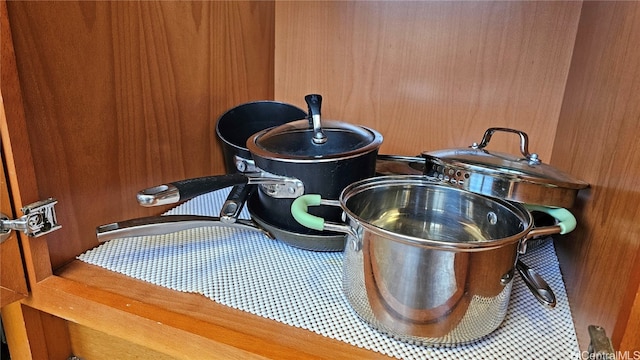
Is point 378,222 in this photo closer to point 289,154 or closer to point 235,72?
point 289,154

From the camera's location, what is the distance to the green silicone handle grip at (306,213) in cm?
46

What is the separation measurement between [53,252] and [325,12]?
0.62m

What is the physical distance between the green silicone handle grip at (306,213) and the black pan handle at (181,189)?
0.10 metres

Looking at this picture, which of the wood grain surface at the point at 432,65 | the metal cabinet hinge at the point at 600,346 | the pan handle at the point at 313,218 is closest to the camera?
the metal cabinet hinge at the point at 600,346

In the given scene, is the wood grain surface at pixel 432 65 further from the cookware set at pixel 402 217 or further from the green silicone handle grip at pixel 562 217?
the green silicone handle grip at pixel 562 217

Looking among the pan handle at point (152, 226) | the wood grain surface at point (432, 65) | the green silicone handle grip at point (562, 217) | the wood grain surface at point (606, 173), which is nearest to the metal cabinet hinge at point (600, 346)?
the wood grain surface at point (606, 173)

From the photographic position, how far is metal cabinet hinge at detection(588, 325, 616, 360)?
0.33 metres

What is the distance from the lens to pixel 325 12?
0.84 meters

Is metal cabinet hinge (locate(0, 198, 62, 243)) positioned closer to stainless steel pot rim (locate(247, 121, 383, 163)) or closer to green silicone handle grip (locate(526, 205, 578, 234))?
stainless steel pot rim (locate(247, 121, 383, 163))

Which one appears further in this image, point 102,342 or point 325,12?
point 325,12

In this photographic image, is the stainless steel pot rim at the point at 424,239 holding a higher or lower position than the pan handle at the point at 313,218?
higher

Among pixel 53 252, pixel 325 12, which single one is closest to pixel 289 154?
pixel 53 252

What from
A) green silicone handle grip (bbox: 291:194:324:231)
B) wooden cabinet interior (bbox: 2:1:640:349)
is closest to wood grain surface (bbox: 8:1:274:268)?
wooden cabinet interior (bbox: 2:1:640:349)

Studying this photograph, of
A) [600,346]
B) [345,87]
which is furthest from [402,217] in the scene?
[345,87]
